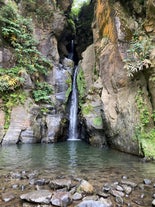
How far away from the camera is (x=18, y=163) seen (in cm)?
823

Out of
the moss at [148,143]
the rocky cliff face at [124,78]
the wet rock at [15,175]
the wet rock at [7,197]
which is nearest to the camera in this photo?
the wet rock at [7,197]

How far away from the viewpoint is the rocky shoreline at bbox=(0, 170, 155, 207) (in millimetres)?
4543

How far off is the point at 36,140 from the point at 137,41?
30.1 feet

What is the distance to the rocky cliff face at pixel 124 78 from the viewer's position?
9.96 meters

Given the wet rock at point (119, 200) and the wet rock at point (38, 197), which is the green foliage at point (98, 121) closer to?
the wet rock at point (119, 200)

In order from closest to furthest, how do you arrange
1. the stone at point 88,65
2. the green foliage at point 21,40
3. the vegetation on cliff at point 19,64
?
1. the vegetation on cliff at point 19,64
2. the green foliage at point 21,40
3. the stone at point 88,65

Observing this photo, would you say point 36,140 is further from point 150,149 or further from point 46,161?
point 150,149

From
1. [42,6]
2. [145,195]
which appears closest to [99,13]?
[42,6]

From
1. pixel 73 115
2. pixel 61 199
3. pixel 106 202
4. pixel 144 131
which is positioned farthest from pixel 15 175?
pixel 73 115

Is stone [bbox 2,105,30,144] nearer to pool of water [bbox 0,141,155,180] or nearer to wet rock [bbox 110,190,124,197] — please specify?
pool of water [bbox 0,141,155,180]

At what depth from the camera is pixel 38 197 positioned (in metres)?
4.67

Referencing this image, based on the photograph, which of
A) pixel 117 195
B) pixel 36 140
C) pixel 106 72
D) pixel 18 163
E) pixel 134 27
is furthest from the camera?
pixel 36 140

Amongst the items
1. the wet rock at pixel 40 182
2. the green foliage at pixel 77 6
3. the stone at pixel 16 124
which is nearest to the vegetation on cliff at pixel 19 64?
the stone at pixel 16 124

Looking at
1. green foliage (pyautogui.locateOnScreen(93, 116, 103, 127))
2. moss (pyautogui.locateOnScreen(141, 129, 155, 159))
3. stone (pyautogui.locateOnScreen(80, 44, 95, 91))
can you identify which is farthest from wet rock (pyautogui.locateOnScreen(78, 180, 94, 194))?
stone (pyautogui.locateOnScreen(80, 44, 95, 91))
